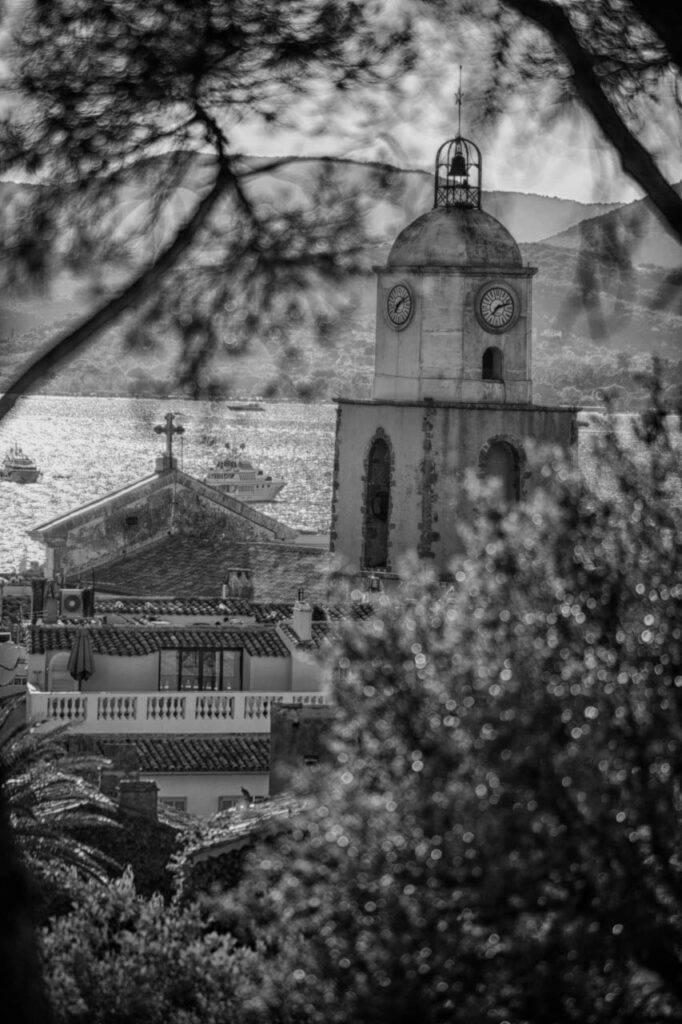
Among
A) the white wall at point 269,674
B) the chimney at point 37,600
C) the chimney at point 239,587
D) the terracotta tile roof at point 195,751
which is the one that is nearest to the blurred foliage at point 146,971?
the terracotta tile roof at point 195,751

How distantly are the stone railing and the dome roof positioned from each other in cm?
1051

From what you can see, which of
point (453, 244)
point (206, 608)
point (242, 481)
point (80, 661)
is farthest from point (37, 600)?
point (242, 481)

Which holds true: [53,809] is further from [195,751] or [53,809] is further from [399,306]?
[399,306]

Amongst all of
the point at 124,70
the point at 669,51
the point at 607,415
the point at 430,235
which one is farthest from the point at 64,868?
the point at 430,235

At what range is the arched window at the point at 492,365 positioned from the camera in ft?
130

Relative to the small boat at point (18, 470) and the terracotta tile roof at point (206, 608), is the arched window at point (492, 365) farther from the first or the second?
the small boat at point (18, 470)

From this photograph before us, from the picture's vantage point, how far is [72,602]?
3531 centimetres

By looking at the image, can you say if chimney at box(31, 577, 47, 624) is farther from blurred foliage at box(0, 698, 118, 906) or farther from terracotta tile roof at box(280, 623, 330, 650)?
blurred foliage at box(0, 698, 118, 906)

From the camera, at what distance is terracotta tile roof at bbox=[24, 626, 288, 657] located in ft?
97.1

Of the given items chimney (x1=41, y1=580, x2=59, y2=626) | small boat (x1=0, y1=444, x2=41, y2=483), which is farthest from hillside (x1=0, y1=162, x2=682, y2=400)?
small boat (x1=0, y1=444, x2=41, y2=483)

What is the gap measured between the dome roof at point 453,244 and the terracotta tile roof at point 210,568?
22.4ft

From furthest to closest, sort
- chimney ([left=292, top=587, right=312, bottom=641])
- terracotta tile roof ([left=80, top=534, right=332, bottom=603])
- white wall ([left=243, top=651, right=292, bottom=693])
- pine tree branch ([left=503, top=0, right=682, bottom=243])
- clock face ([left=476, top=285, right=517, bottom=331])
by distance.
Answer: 1. terracotta tile roof ([left=80, top=534, right=332, bottom=603])
2. clock face ([left=476, top=285, right=517, bottom=331])
3. chimney ([left=292, top=587, right=312, bottom=641])
4. white wall ([left=243, top=651, right=292, bottom=693])
5. pine tree branch ([left=503, top=0, right=682, bottom=243])

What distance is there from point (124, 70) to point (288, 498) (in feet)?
503

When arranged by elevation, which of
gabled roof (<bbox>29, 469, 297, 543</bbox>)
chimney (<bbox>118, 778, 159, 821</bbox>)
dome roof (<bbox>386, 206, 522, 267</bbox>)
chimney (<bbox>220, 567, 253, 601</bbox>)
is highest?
dome roof (<bbox>386, 206, 522, 267</bbox>)
